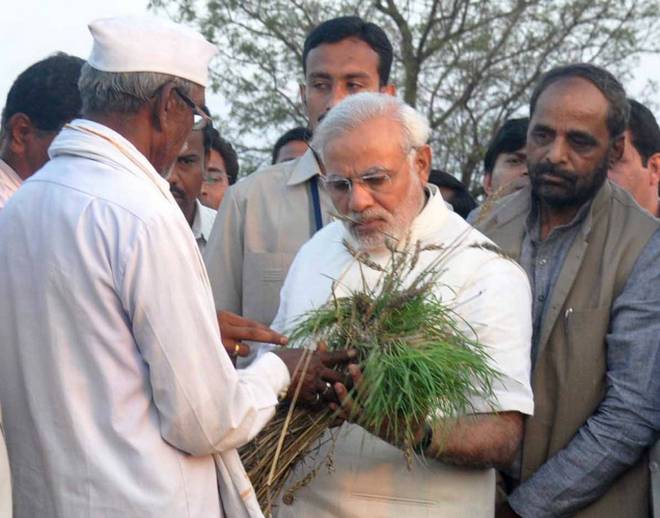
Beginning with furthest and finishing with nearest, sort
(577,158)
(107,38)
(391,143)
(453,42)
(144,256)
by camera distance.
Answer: (453,42) < (577,158) < (391,143) < (107,38) < (144,256)

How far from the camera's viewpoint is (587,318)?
165 inches

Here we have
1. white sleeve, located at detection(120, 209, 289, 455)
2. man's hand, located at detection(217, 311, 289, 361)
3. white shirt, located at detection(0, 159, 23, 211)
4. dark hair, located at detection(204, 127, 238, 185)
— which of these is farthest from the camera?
dark hair, located at detection(204, 127, 238, 185)

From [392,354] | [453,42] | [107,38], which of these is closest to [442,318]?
[392,354]

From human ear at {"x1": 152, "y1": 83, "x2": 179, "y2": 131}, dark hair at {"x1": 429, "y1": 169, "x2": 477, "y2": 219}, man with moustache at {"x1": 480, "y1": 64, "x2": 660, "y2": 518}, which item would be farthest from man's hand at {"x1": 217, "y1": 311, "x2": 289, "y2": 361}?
dark hair at {"x1": 429, "y1": 169, "x2": 477, "y2": 219}

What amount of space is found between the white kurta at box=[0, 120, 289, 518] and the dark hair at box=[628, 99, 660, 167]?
315 centimetres

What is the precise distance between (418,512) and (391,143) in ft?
3.72

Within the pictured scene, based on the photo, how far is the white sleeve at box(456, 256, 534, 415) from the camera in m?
3.76

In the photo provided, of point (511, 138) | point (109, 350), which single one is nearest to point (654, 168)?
point (511, 138)

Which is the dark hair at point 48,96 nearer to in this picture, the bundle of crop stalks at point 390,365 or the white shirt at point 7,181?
the white shirt at point 7,181

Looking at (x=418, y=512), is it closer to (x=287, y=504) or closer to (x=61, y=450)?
(x=287, y=504)

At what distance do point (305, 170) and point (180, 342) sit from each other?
1758mm

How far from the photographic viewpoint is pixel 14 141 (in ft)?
15.3

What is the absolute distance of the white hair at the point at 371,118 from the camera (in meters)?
4.04

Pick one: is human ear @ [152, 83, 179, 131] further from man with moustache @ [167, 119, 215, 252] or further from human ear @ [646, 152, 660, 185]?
Answer: human ear @ [646, 152, 660, 185]
